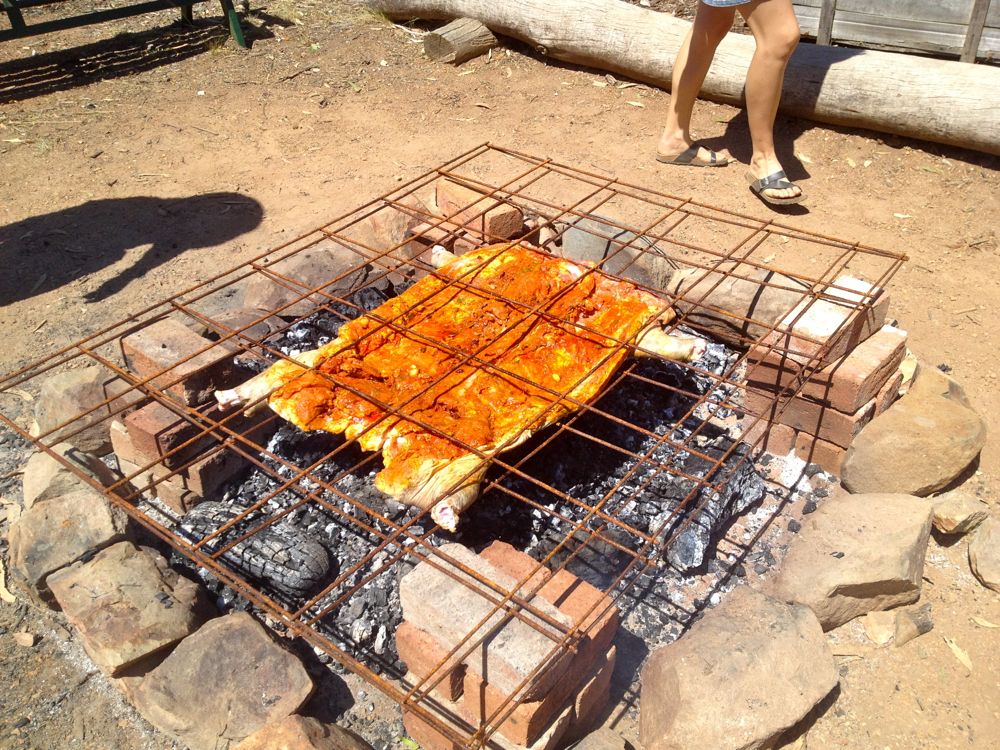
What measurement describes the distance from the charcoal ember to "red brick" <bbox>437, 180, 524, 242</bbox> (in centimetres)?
194

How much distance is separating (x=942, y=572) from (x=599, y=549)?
142 cm

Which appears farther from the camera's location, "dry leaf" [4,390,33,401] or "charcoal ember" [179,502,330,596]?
"dry leaf" [4,390,33,401]

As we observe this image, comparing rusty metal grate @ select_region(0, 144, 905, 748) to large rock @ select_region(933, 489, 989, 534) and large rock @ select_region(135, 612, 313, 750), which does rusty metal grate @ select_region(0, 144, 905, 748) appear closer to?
large rock @ select_region(135, 612, 313, 750)

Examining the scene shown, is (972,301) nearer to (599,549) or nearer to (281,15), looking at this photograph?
(599,549)

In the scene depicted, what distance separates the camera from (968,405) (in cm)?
411

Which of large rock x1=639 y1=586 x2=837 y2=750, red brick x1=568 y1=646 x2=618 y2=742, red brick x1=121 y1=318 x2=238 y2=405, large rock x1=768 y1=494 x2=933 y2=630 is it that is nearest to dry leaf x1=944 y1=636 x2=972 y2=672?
large rock x1=768 y1=494 x2=933 y2=630

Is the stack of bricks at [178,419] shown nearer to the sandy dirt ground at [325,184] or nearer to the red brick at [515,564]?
the sandy dirt ground at [325,184]

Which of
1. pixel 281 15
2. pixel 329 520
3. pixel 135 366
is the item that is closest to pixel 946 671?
pixel 329 520

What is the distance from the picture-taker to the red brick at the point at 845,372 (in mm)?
3537

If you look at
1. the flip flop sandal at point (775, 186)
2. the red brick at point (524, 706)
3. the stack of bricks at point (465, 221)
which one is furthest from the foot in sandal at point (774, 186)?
the red brick at point (524, 706)

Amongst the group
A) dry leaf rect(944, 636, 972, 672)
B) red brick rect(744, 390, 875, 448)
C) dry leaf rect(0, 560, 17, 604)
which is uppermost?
red brick rect(744, 390, 875, 448)

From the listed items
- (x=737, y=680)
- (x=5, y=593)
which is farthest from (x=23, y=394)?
(x=737, y=680)

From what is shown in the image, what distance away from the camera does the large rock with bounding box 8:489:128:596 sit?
3.16 metres

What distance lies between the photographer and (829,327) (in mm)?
3576
